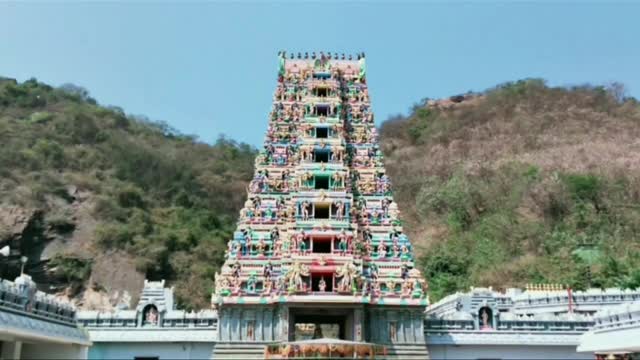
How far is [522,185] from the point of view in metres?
48.7

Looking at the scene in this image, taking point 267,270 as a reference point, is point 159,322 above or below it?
below

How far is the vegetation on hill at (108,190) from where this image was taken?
132ft

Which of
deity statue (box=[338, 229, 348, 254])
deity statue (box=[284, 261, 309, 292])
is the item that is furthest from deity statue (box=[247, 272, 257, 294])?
deity statue (box=[338, 229, 348, 254])

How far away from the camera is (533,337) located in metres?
23.5

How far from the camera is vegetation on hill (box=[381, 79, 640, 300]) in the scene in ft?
128

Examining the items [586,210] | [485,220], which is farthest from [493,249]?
[586,210]

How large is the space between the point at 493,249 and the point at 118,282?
2415 centimetres

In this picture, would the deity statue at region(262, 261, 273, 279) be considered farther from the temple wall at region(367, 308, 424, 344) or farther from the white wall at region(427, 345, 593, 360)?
the white wall at region(427, 345, 593, 360)

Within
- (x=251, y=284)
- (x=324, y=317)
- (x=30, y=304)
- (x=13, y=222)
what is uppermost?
(x=13, y=222)

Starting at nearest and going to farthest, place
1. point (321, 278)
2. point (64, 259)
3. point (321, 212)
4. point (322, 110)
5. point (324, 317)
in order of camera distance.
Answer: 1. point (321, 278)
2. point (324, 317)
3. point (321, 212)
4. point (322, 110)
5. point (64, 259)

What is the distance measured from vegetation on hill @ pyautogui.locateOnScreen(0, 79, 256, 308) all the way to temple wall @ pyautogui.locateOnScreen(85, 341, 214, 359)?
15141 millimetres

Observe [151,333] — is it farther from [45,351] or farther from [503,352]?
[503,352]

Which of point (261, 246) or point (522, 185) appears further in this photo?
point (522, 185)

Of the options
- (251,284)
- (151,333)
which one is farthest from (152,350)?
(251,284)
